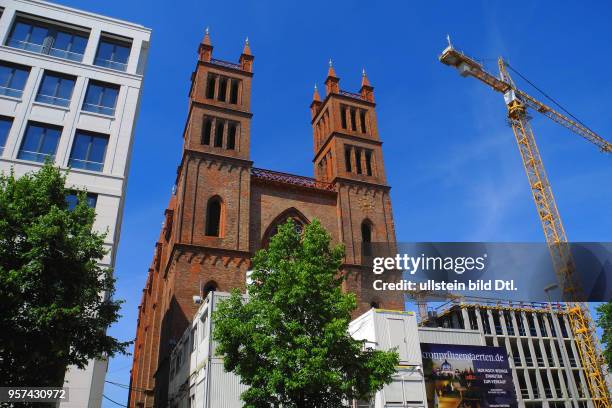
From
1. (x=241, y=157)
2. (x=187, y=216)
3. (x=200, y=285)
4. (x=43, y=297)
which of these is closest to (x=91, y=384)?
(x=43, y=297)

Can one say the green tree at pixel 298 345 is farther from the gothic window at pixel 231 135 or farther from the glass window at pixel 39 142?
the gothic window at pixel 231 135

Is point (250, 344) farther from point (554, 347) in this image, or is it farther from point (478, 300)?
point (554, 347)

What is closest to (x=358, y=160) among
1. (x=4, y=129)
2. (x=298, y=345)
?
(x=4, y=129)

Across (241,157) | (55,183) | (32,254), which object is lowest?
(32,254)

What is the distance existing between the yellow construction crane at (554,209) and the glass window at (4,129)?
4931 cm

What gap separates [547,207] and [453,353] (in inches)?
1455

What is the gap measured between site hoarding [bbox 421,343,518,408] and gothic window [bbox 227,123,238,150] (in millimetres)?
21388

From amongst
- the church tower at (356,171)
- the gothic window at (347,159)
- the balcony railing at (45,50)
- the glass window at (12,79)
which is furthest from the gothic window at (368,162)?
the glass window at (12,79)

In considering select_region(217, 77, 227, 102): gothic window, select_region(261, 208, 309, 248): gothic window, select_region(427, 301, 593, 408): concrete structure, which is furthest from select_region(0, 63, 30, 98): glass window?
select_region(427, 301, 593, 408): concrete structure

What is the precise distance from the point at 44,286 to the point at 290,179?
2599cm

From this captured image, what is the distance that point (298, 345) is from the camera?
1587 centimetres

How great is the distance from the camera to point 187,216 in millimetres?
33094

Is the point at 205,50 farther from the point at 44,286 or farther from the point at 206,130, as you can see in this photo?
the point at 44,286

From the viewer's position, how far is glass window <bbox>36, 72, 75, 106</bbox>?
2538 cm
